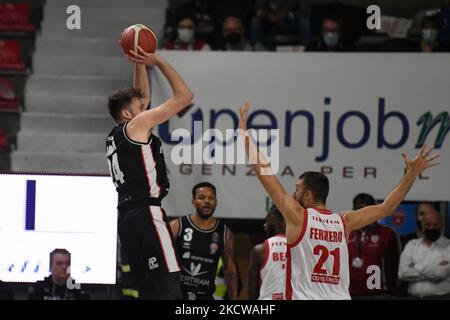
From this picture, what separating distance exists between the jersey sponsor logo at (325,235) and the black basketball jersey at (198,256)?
105 inches

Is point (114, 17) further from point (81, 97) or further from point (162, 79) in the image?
point (162, 79)

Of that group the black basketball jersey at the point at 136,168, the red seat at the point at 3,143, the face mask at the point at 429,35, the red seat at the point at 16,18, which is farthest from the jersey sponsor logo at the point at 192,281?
the red seat at the point at 16,18

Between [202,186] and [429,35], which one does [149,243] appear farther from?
[429,35]

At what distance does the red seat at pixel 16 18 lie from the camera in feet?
38.0

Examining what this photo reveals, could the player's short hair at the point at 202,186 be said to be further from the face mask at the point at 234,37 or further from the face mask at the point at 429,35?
the face mask at the point at 429,35

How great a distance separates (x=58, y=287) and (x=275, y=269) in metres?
2.02

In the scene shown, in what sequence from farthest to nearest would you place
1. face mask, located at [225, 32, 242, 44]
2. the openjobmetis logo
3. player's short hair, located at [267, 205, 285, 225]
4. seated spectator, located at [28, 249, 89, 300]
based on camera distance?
face mask, located at [225, 32, 242, 44]
the openjobmetis logo
seated spectator, located at [28, 249, 89, 300]
player's short hair, located at [267, 205, 285, 225]

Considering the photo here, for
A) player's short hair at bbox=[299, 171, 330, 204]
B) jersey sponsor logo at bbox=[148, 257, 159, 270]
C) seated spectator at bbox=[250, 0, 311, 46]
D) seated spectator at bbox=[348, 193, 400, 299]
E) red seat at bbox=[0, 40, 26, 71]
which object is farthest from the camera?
red seat at bbox=[0, 40, 26, 71]

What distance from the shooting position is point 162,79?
9.89 metres

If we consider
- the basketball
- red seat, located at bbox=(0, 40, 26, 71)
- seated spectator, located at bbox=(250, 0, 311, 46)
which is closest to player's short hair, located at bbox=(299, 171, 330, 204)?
the basketball

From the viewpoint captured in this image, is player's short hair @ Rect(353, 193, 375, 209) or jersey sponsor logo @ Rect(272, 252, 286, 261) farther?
player's short hair @ Rect(353, 193, 375, 209)

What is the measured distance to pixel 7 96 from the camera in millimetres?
11023

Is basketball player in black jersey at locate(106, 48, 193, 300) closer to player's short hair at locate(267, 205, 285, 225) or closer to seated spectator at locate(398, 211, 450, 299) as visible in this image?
player's short hair at locate(267, 205, 285, 225)

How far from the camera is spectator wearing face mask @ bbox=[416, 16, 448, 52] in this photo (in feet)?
33.6
